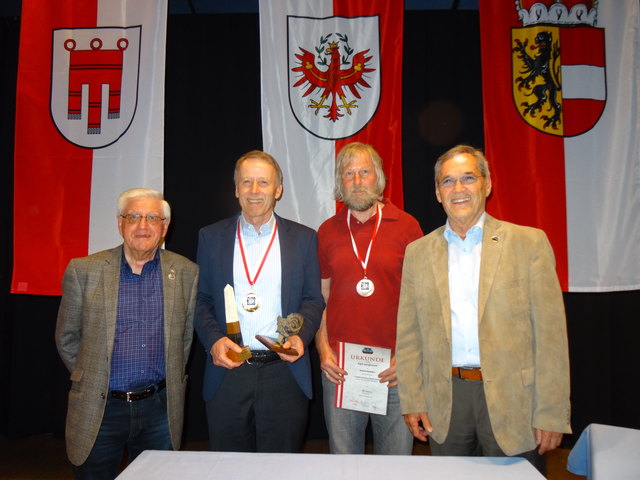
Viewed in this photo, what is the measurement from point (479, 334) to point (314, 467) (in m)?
0.89

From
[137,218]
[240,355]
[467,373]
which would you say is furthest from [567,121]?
[137,218]

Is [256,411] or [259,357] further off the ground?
[259,357]

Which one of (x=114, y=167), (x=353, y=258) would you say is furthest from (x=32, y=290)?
(x=353, y=258)

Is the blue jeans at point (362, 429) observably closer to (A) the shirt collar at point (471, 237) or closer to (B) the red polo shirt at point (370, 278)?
(B) the red polo shirt at point (370, 278)

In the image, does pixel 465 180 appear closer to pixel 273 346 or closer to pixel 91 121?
pixel 273 346

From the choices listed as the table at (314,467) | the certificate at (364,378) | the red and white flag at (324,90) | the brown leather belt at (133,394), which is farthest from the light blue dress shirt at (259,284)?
the red and white flag at (324,90)

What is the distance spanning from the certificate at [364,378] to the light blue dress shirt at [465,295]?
1.21 ft

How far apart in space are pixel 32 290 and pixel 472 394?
3168 millimetres

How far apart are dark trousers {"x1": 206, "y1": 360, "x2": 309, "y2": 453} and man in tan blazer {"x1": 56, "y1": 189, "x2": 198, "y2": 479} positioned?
8.8 inches

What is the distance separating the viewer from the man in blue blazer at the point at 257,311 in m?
2.12

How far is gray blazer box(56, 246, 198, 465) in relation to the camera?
1.99 m

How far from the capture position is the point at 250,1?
391 centimetres

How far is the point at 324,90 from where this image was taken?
3.25 metres

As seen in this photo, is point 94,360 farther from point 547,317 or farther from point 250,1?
point 250,1
